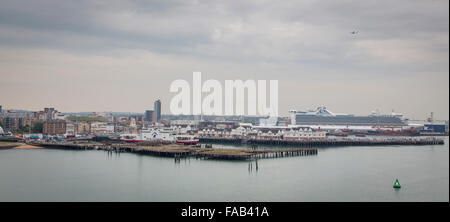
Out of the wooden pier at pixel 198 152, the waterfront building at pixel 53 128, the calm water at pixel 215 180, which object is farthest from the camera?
the waterfront building at pixel 53 128

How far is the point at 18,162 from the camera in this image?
24.0 metres

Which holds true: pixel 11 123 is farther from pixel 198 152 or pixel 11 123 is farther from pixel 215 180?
pixel 215 180

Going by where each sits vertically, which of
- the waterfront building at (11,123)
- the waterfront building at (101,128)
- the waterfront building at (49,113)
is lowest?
the waterfront building at (101,128)

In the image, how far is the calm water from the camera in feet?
51.2

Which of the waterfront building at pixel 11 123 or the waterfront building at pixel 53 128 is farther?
the waterfront building at pixel 11 123

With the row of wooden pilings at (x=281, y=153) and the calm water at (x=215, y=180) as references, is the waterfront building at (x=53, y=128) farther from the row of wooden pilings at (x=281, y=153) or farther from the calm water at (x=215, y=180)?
the row of wooden pilings at (x=281, y=153)

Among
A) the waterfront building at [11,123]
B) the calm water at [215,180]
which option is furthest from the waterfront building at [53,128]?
the calm water at [215,180]

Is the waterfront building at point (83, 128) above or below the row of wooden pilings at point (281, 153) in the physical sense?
above

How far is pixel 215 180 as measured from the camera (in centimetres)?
1858

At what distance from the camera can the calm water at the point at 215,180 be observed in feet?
51.2

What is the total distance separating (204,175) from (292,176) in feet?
12.7

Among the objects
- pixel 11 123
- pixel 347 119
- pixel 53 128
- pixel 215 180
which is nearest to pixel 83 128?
pixel 53 128

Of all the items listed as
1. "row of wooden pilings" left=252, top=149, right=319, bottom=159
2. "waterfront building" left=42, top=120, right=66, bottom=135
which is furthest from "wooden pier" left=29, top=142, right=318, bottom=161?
"waterfront building" left=42, top=120, right=66, bottom=135
